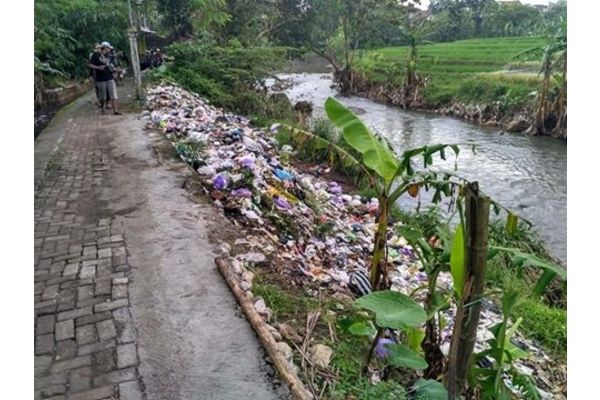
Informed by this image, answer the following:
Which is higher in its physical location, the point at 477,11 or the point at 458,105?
the point at 477,11

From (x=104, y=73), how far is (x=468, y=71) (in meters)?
16.6

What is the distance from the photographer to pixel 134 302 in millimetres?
2850

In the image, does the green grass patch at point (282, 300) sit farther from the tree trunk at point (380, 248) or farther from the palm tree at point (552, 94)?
the palm tree at point (552, 94)

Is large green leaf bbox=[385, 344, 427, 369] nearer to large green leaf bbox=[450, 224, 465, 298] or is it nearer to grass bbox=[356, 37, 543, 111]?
large green leaf bbox=[450, 224, 465, 298]

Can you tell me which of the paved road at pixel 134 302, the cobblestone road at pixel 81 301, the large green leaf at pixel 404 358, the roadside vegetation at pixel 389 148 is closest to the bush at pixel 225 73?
the roadside vegetation at pixel 389 148

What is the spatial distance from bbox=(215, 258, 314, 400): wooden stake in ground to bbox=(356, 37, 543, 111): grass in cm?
1382

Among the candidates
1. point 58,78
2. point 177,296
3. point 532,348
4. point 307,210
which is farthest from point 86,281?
point 58,78

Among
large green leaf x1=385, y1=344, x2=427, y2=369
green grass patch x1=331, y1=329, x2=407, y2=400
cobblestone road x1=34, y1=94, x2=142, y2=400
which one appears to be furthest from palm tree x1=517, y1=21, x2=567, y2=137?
large green leaf x1=385, y1=344, x2=427, y2=369

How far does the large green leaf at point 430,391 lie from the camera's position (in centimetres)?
198

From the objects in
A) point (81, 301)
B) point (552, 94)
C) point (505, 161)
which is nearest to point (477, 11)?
point (552, 94)

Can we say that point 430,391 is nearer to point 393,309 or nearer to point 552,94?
point 393,309

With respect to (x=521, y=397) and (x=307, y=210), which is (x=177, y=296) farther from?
(x=307, y=210)

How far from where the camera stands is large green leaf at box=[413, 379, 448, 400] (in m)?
1.98

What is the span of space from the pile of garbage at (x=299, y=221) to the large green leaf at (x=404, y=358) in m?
1.18
